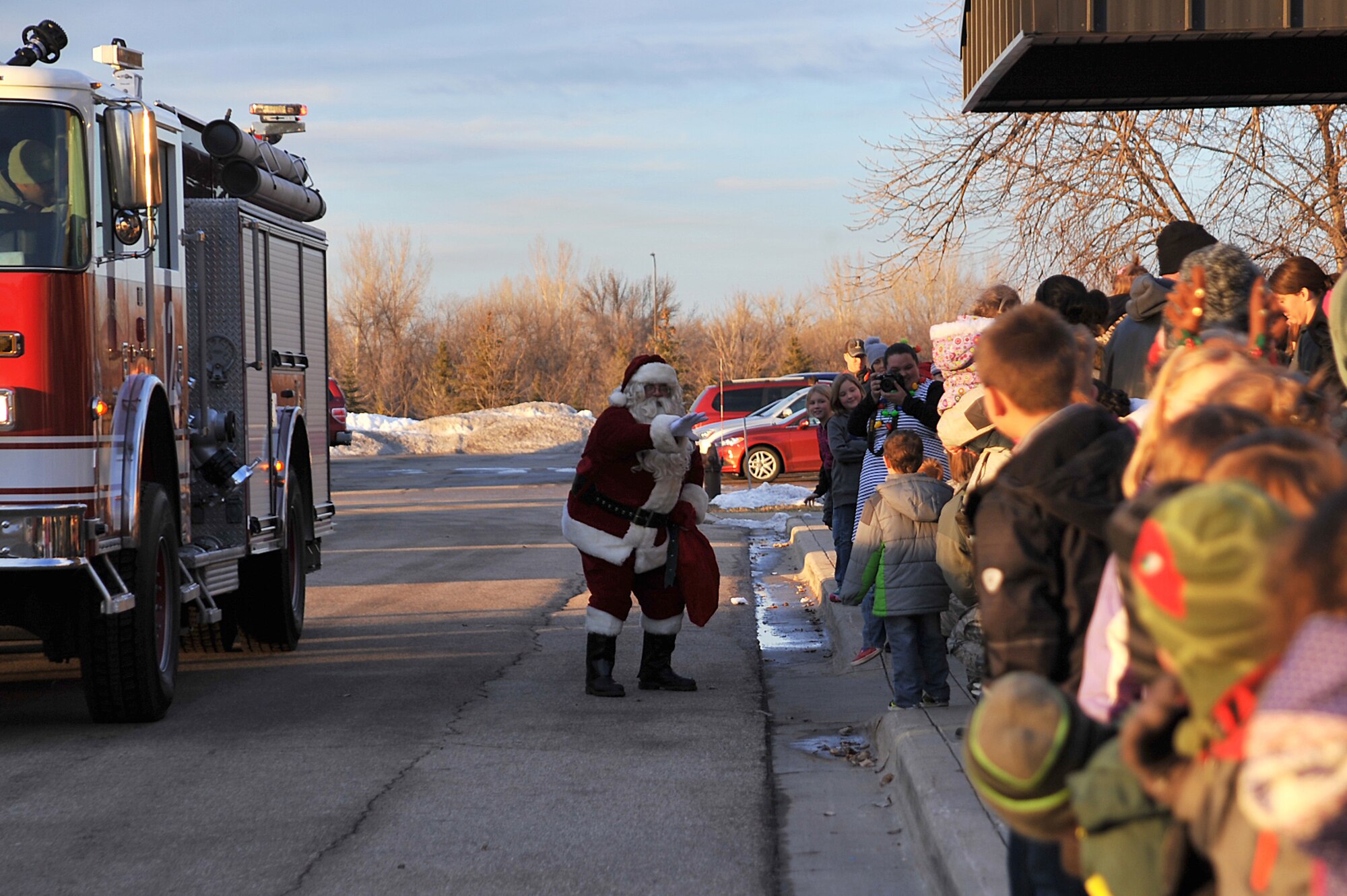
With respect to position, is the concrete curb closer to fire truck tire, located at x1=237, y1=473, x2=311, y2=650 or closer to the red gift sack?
the red gift sack

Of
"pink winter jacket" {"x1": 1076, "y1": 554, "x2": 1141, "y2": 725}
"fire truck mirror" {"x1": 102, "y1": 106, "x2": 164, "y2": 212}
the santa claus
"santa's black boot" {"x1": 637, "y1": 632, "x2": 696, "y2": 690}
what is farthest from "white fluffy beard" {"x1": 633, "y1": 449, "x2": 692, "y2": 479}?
"pink winter jacket" {"x1": 1076, "y1": 554, "x2": 1141, "y2": 725}

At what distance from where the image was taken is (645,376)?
829cm

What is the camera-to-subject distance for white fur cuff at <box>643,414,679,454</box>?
25.9 ft

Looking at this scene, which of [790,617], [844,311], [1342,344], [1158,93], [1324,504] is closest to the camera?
[1324,504]

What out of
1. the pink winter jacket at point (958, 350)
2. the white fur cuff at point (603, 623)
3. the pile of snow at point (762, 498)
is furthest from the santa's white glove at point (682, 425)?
the pile of snow at point (762, 498)

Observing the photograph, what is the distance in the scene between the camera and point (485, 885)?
489 cm

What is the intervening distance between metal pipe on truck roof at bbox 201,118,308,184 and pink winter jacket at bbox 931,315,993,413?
460cm

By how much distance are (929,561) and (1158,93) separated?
544 centimetres

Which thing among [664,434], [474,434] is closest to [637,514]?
[664,434]

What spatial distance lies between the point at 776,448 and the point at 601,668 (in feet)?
60.0

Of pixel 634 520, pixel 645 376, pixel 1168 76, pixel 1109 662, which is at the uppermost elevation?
pixel 1168 76

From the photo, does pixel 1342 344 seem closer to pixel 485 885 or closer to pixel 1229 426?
pixel 1229 426

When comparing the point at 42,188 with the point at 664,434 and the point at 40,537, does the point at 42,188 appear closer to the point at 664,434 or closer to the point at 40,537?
the point at 40,537

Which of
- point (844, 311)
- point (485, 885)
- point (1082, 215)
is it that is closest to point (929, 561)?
point (485, 885)
